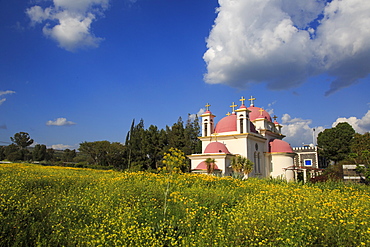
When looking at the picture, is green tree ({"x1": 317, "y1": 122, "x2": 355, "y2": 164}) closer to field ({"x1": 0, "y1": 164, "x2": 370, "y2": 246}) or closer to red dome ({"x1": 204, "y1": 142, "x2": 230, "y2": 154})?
red dome ({"x1": 204, "y1": 142, "x2": 230, "y2": 154})

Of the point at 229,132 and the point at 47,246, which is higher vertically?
the point at 229,132

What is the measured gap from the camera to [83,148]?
49.2 metres

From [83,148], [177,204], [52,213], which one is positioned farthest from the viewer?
[83,148]

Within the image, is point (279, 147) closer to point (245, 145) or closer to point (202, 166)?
point (245, 145)

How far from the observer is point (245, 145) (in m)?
28.4

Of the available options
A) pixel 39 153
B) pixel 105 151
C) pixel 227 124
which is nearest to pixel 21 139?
pixel 39 153

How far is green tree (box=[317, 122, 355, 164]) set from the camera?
44.8 meters

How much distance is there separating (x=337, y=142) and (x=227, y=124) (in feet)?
83.7

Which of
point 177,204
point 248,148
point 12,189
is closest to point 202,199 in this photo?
point 177,204

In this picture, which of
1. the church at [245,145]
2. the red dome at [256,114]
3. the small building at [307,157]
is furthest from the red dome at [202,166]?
the small building at [307,157]

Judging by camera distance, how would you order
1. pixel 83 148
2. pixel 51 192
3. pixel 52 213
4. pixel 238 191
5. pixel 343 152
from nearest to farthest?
pixel 52 213 < pixel 51 192 < pixel 238 191 < pixel 343 152 < pixel 83 148

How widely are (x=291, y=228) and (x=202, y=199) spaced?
3068 millimetres

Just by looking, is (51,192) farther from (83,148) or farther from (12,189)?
(83,148)

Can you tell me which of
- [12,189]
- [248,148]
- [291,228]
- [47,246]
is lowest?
[47,246]
